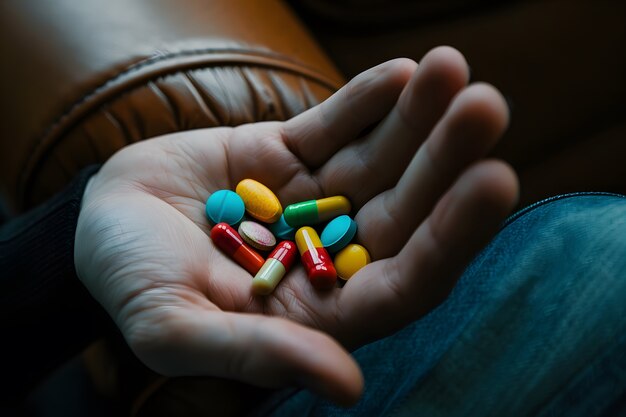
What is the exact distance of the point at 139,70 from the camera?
917 mm

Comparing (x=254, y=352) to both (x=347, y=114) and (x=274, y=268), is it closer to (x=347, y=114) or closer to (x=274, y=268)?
A: (x=274, y=268)

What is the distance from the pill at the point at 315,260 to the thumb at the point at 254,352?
0.17m

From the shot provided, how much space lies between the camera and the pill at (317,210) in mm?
857

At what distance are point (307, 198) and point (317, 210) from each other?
6 centimetres

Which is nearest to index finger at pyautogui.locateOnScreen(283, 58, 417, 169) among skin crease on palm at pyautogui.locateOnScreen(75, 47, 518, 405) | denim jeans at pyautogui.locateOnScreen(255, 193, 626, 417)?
skin crease on palm at pyautogui.locateOnScreen(75, 47, 518, 405)

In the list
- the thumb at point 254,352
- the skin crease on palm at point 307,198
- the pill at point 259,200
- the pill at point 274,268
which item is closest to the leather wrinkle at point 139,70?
the skin crease on palm at point 307,198

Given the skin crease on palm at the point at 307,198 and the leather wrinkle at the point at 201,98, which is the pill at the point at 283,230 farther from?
the leather wrinkle at the point at 201,98

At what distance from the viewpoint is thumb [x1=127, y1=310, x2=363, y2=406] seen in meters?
0.55

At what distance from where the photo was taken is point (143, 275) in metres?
0.68

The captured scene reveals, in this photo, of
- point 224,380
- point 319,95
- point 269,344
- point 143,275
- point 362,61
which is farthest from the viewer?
point 362,61

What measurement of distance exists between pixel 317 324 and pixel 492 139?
0.30m

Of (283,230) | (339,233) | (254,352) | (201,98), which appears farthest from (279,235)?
(254,352)

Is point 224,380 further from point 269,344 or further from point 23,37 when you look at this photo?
point 23,37

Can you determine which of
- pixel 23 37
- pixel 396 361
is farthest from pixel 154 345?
pixel 23 37
